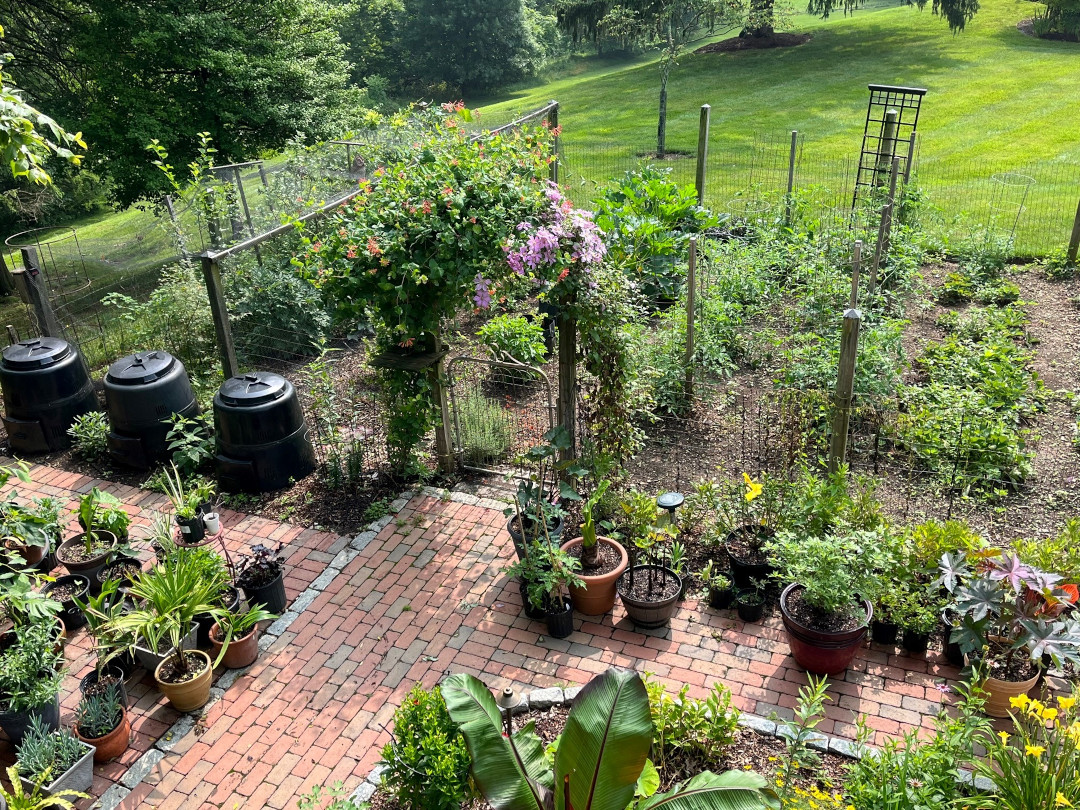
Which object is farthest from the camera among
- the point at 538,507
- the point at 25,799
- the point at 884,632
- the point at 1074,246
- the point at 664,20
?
the point at 664,20

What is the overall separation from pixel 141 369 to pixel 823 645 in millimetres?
6443

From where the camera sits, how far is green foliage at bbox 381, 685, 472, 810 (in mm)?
4250

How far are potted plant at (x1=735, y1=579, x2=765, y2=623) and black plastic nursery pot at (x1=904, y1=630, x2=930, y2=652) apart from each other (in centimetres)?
96

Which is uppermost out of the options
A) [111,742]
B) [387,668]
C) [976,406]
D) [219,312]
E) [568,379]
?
[219,312]

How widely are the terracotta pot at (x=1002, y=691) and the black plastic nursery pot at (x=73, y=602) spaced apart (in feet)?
20.4

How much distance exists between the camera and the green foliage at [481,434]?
25.8ft

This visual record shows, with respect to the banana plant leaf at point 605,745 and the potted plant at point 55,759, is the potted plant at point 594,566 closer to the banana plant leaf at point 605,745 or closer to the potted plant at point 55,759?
the banana plant leaf at point 605,745

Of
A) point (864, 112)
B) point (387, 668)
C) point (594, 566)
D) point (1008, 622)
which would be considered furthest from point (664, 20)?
point (387, 668)

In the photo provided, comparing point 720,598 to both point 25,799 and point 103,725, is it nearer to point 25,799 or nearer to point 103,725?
point 103,725

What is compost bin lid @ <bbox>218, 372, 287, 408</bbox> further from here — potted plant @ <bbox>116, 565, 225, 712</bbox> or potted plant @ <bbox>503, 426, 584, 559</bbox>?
potted plant @ <bbox>503, 426, 584, 559</bbox>

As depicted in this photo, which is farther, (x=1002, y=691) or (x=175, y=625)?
(x=175, y=625)

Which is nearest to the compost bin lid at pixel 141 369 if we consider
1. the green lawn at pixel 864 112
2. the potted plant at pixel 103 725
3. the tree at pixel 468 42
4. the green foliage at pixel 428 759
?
the potted plant at pixel 103 725

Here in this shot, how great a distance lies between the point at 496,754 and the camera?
13.2 feet

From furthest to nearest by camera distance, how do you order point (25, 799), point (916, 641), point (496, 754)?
point (916, 641), point (25, 799), point (496, 754)
